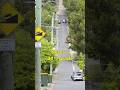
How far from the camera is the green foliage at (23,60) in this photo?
16.0m

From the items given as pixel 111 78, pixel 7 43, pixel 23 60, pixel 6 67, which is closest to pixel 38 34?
pixel 23 60

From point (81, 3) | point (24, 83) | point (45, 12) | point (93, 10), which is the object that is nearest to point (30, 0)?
point (93, 10)

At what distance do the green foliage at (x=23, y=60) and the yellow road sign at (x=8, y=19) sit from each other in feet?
5.22

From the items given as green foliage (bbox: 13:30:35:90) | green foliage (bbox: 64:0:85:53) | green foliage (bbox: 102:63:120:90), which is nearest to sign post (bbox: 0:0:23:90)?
green foliage (bbox: 13:30:35:90)

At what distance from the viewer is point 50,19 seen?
179ft

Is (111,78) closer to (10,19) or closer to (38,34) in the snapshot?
(10,19)

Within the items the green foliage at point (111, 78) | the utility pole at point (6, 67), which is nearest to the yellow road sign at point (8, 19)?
the utility pole at point (6, 67)

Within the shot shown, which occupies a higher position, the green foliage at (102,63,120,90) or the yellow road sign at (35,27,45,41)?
the yellow road sign at (35,27,45,41)

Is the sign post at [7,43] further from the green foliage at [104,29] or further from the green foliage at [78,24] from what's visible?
the green foliage at [78,24]

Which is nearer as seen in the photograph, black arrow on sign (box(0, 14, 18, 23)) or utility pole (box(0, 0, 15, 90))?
black arrow on sign (box(0, 14, 18, 23))

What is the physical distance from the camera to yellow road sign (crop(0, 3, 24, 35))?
13602mm

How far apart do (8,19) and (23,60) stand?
317cm

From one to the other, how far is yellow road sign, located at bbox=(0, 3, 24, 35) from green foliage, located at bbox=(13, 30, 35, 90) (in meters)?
1.59

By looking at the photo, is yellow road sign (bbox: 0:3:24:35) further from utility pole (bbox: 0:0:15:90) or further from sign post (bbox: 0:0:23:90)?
utility pole (bbox: 0:0:15:90)
